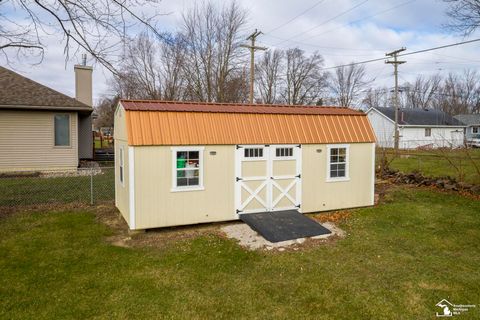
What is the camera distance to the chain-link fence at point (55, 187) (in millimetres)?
10555

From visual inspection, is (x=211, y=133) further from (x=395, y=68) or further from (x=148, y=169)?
(x=395, y=68)

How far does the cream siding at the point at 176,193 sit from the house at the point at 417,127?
30192 mm

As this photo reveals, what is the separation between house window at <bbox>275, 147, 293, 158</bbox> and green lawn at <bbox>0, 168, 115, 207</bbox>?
580 cm

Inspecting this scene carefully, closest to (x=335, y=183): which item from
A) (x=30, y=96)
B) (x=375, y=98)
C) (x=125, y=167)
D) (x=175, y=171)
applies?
(x=175, y=171)

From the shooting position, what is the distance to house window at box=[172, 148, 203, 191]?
791 cm

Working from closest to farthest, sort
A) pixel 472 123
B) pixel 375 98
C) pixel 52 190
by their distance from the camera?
1. pixel 52 190
2. pixel 472 123
3. pixel 375 98

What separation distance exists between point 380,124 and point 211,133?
117ft

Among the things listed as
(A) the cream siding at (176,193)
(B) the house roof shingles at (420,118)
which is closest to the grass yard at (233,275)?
(A) the cream siding at (176,193)

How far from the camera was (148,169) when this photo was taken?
7.66 m

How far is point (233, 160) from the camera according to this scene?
8477mm

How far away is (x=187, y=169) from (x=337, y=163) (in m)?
4.29

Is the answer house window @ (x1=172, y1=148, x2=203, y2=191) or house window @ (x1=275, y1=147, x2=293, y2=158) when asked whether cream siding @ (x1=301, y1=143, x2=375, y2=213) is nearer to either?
house window @ (x1=275, y1=147, x2=293, y2=158)

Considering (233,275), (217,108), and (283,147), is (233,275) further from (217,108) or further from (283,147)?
(217,108)

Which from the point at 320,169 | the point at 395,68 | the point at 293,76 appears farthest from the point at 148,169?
the point at 293,76
